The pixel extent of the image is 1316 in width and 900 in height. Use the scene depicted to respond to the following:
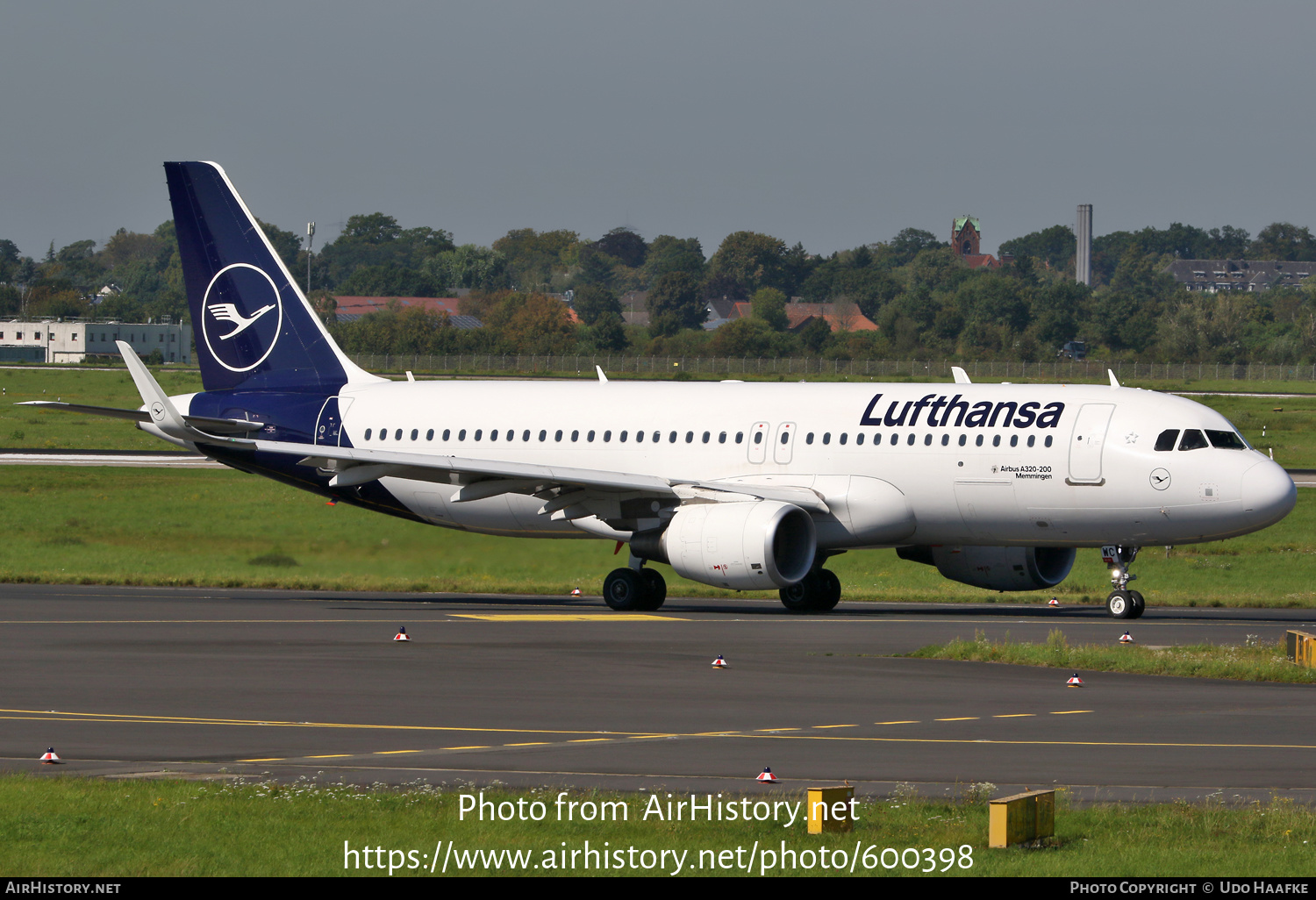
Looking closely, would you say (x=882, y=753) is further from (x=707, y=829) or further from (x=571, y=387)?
(x=571, y=387)

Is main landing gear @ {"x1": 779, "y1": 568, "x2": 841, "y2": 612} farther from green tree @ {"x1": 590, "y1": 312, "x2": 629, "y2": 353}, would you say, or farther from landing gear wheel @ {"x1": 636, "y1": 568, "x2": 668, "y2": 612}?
green tree @ {"x1": 590, "y1": 312, "x2": 629, "y2": 353}

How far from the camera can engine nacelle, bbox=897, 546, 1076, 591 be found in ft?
128

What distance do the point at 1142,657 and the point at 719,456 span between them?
507 inches

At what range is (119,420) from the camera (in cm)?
8119

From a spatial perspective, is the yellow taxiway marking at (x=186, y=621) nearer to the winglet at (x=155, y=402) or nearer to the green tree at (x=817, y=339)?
the winglet at (x=155, y=402)

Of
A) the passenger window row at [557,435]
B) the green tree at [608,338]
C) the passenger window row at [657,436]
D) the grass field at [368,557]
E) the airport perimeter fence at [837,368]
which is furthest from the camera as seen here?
the green tree at [608,338]

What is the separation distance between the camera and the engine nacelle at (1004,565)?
128 feet

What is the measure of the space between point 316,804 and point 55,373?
132956 millimetres

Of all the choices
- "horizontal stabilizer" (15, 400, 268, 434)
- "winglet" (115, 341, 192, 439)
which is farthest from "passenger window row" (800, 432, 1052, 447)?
"winglet" (115, 341, 192, 439)

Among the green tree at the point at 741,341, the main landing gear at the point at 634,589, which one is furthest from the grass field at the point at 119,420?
the main landing gear at the point at 634,589

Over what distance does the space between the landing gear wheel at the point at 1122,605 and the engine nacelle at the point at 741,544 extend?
19.9 ft

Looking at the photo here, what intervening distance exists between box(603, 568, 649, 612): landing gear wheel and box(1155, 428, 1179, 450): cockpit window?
10804mm

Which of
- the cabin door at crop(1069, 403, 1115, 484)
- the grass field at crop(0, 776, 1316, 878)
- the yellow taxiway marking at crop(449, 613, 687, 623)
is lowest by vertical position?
the yellow taxiway marking at crop(449, 613, 687, 623)

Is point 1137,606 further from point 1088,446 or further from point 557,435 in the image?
point 557,435
